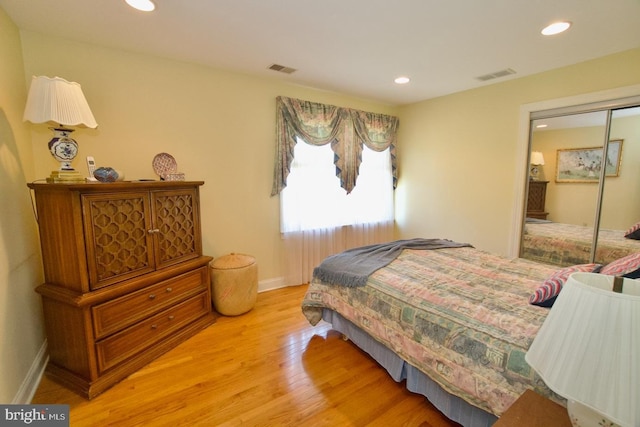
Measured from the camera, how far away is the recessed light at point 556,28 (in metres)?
1.97

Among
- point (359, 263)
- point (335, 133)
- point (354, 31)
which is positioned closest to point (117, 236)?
point (359, 263)

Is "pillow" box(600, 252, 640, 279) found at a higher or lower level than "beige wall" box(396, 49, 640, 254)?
lower

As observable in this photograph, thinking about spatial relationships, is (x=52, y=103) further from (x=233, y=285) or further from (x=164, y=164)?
(x=233, y=285)

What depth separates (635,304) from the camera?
595 millimetres

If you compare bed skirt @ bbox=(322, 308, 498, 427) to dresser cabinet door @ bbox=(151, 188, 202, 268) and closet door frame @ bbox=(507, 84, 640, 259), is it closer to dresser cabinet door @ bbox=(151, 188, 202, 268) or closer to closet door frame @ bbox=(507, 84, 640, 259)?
dresser cabinet door @ bbox=(151, 188, 202, 268)

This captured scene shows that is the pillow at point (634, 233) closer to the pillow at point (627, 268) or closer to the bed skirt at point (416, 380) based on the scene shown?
the pillow at point (627, 268)

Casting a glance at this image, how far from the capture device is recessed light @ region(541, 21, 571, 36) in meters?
1.97

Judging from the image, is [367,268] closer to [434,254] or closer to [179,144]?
[434,254]

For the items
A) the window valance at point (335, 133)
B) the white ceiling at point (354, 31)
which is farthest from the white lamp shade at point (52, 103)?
the window valance at point (335, 133)

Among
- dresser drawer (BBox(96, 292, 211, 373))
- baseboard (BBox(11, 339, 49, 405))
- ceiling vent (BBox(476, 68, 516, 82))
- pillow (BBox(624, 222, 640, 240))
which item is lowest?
baseboard (BBox(11, 339, 49, 405))

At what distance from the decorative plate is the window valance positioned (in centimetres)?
111

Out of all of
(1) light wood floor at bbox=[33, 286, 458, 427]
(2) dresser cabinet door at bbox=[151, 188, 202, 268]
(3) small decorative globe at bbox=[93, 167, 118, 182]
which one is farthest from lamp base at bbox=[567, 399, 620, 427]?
(3) small decorative globe at bbox=[93, 167, 118, 182]

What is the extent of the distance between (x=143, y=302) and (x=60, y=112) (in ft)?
4.50

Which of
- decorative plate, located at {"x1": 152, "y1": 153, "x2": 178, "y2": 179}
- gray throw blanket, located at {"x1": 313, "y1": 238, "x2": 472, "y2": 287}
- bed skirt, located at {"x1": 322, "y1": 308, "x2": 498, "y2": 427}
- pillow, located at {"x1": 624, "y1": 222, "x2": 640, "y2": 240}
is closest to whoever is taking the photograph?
bed skirt, located at {"x1": 322, "y1": 308, "x2": 498, "y2": 427}
